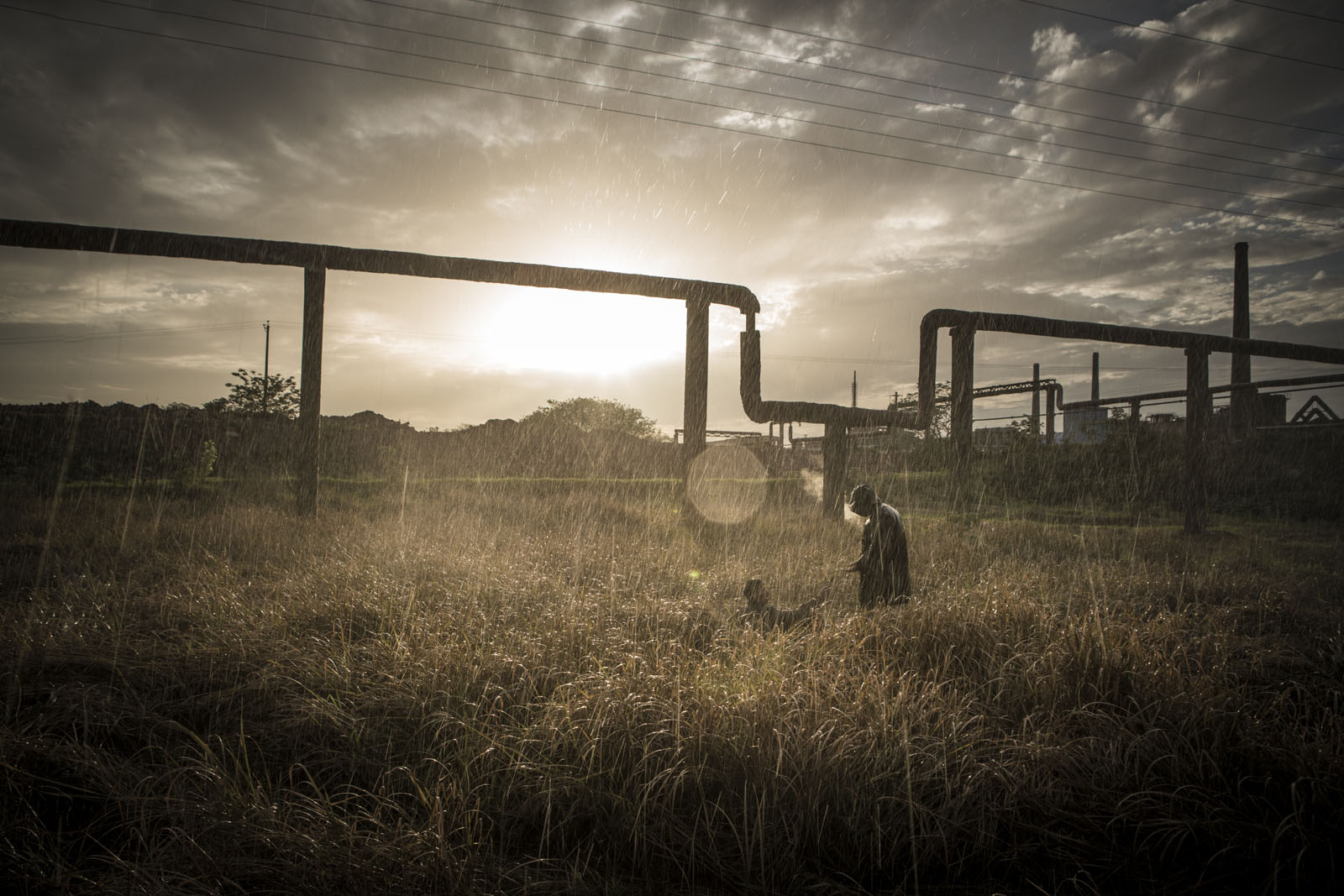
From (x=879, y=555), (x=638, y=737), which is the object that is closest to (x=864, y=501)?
(x=879, y=555)

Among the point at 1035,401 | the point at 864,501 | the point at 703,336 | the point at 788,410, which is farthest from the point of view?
the point at 1035,401

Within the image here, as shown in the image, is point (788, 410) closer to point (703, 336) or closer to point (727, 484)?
point (703, 336)

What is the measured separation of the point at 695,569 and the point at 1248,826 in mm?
4602

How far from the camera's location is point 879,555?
16.2ft

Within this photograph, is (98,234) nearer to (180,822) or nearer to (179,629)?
(179,629)

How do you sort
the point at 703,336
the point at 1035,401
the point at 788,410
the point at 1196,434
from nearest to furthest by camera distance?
the point at 703,336 < the point at 788,410 < the point at 1196,434 < the point at 1035,401

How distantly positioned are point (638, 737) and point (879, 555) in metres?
2.78

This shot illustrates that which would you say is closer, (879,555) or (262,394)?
(879,555)

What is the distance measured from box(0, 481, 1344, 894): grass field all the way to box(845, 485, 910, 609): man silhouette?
34 cm

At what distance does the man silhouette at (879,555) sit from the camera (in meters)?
4.87

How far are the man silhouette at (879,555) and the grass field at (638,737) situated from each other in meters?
0.34

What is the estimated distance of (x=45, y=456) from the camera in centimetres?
1138

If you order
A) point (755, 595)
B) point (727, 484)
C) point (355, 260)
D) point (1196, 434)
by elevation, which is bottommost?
point (755, 595)

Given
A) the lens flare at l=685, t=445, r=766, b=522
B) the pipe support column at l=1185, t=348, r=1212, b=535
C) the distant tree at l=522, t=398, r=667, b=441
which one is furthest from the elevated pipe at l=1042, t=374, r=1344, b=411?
the distant tree at l=522, t=398, r=667, b=441
